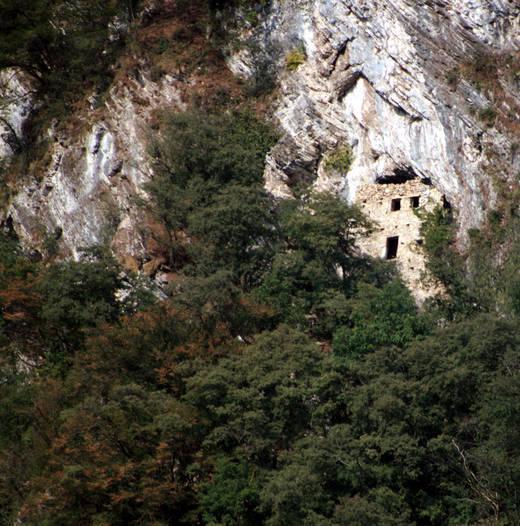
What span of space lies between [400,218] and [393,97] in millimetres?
4712

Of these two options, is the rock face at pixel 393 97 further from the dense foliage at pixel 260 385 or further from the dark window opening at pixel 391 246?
the dark window opening at pixel 391 246

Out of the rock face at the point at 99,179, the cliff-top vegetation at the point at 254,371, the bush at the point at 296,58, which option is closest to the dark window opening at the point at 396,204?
the cliff-top vegetation at the point at 254,371

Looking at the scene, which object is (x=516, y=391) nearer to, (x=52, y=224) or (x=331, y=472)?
(x=331, y=472)

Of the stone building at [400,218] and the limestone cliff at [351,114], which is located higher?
the limestone cliff at [351,114]

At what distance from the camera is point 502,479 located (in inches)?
734

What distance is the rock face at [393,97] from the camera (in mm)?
26594

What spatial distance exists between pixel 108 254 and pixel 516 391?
48.0 feet

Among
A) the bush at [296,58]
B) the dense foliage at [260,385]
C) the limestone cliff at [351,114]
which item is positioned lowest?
the dense foliage at [260,385]

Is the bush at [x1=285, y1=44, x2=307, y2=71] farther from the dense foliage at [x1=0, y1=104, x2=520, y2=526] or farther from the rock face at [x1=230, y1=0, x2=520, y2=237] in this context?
the dense foliage at [x1=0, y1=104, x2=520, y2=526]

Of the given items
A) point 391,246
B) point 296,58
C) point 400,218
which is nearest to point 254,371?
point 391,246

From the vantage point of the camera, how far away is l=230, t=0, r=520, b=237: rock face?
87.2ft

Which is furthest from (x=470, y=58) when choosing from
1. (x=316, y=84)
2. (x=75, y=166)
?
(x=75, y=166)

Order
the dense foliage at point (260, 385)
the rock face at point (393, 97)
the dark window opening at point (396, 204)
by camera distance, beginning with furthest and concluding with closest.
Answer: the dark window opening at point (396, 204), the rock face at point (393, 97), the dense foliage at point (260, 385)

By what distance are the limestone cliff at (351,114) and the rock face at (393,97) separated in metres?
0.04
